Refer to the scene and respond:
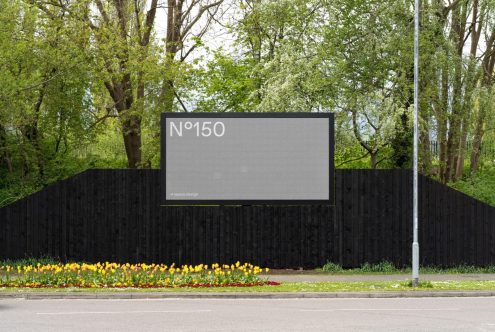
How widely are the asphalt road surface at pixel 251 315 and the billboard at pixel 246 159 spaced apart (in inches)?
258

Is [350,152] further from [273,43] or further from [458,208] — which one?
[458,208]

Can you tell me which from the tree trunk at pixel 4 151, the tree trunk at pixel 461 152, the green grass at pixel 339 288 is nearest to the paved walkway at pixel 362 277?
the green grass at pixel 339 288

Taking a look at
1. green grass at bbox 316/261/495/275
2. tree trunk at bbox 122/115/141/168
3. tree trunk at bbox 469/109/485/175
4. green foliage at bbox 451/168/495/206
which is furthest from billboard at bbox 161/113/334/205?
tree trunk at bbox 122/115/141/168

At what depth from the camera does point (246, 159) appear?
25.4 meters

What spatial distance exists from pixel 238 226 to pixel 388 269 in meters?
4.80

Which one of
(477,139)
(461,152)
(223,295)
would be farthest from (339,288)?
(477,139)

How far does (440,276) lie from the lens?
2445cm

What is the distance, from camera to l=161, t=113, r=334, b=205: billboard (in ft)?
82.9

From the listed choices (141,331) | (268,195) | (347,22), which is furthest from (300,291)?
(347,22)

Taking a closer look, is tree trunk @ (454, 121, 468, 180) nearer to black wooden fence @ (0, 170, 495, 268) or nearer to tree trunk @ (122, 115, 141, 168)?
black wooden fence @ (0, 170, 495, 268)

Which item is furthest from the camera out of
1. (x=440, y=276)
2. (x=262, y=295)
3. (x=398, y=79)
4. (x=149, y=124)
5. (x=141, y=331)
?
(x=149, y=124)

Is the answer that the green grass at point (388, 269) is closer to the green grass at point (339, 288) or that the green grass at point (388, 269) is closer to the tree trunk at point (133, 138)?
the green grass at point (339, 288)

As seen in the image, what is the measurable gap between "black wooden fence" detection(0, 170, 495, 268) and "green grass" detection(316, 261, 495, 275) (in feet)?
0.68

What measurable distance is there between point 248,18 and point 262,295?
2098 centimetres
